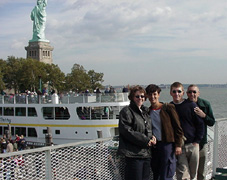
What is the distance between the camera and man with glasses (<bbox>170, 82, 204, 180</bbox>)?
5047 mm

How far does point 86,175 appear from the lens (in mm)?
4871

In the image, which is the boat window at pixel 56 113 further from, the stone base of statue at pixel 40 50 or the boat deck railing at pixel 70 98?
the stone base of statue at pixel 40 50

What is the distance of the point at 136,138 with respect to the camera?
4.44m

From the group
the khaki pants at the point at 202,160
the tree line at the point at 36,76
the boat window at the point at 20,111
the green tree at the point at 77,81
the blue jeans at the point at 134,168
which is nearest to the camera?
the blue jeans at the point at 134,168

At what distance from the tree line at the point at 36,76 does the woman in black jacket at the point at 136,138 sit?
5305 cm

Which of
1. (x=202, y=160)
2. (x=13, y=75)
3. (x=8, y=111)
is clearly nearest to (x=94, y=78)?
(x=13, y=75)

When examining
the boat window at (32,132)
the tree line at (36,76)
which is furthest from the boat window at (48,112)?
the tree line at (36,76)

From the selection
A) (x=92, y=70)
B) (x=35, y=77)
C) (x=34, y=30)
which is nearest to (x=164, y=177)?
(x=35, y=77)

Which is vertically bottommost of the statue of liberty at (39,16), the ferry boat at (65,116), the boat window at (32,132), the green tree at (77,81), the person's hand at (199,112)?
Result: the boat window at (32,132)

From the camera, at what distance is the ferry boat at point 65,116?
69.2 ft

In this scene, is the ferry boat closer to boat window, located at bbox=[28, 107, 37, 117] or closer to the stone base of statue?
boat window, located at bbox=[28, 107, 37, 117]

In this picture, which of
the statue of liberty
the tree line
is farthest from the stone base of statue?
the tree line

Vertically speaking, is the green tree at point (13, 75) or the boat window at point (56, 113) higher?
the green tree at point (13, 75)

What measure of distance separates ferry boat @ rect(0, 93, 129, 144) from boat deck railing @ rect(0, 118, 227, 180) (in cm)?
1526
